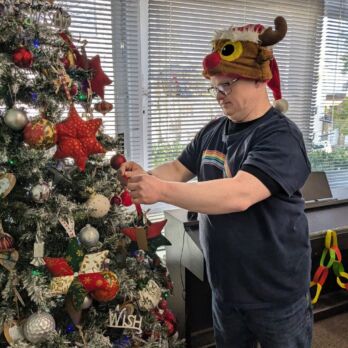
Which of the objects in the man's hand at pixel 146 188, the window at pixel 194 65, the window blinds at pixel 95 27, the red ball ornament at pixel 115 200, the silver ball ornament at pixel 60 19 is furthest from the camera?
the window at pixel 194 65

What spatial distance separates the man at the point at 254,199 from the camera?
890 millimetres

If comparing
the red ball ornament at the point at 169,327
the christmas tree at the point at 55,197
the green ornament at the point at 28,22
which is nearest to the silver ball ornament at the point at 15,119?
the christmas tree at the point at 55,197

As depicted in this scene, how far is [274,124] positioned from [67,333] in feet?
2.67

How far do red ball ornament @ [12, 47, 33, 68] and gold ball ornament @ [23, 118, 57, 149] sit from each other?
0.14 m

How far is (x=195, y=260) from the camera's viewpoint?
5.15 ft

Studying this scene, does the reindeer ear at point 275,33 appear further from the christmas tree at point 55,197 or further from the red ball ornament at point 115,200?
the red ball ornament at point 115,200

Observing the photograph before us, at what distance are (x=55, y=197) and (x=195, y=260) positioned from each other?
32.7 inches

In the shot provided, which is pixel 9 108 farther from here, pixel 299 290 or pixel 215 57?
pixel 299 290

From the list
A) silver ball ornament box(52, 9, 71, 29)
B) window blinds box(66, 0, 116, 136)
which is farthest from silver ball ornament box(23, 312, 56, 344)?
window blinds box(66, 0, 116, 136)

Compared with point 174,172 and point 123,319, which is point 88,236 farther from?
point 174,172

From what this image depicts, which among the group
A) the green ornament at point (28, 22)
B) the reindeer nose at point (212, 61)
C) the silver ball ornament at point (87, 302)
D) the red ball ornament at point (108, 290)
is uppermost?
the green ornament at point (28, 22)

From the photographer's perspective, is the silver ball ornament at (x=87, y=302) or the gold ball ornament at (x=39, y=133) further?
the silver ball ornament at (x=87, y=302)

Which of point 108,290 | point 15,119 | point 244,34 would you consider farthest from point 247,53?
point 108,290

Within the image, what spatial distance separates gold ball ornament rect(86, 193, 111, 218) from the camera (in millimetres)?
961
